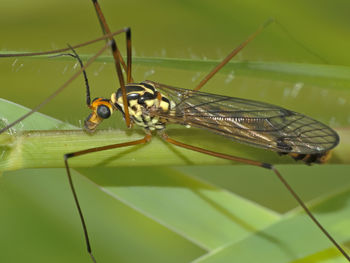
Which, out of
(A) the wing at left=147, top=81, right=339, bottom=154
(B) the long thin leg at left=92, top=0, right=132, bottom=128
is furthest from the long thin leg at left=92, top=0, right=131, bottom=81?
(A) the wing at left=147, top=81, right=339, bottom=154

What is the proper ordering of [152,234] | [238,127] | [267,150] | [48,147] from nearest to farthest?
[48,147]
[267,150]
[238,127]
[152,234]

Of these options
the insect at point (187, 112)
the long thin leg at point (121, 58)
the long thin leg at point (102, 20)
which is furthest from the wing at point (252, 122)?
the long thin leg at point (102, 20)

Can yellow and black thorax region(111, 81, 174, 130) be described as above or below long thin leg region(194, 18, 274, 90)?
below

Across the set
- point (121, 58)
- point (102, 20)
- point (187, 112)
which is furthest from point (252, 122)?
point (102, 20)

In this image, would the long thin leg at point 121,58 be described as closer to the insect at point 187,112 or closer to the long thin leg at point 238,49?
the insect at point 187,112

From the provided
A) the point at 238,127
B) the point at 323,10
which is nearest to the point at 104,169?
the point at 238,127

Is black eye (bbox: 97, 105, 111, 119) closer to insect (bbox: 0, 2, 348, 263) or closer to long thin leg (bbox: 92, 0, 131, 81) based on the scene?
insect (bbox: 0, 2, 348, 263)

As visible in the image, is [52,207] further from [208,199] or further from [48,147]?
[208,199]

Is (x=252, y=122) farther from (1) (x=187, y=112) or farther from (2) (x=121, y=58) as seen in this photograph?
(2) (x=121, y=58)
